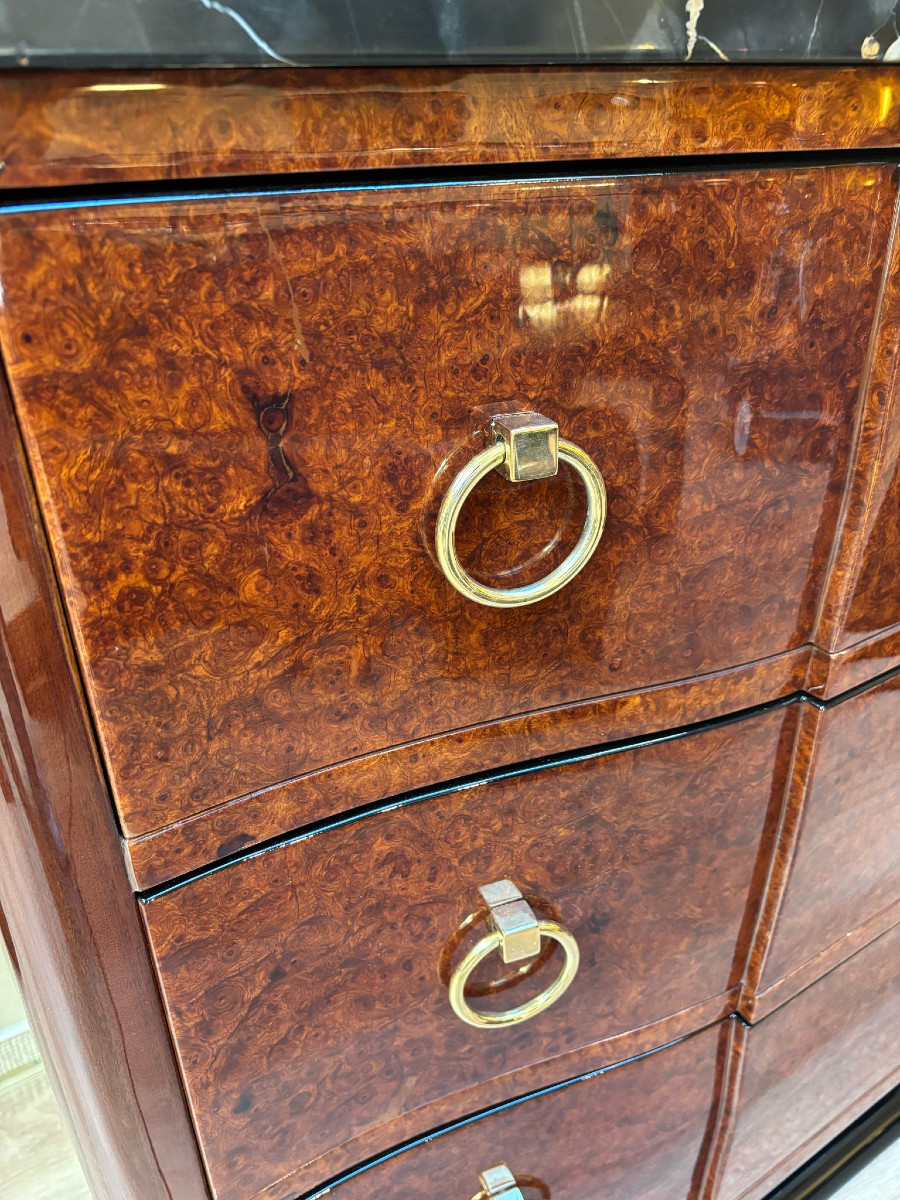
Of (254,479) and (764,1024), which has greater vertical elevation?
(254,479)

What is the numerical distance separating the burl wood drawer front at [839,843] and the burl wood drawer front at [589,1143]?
8cm

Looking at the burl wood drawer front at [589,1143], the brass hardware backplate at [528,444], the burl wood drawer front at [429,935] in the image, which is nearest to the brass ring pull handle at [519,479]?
the brass hardware backplate at [528,444]

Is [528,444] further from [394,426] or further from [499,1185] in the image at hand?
[499,1185]

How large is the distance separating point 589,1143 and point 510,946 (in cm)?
23

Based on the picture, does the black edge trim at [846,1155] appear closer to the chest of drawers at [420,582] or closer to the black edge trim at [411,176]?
the chest of drawers at [420,582]

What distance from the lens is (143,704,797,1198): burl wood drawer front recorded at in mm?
357

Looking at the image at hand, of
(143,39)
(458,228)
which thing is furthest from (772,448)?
(143,39)

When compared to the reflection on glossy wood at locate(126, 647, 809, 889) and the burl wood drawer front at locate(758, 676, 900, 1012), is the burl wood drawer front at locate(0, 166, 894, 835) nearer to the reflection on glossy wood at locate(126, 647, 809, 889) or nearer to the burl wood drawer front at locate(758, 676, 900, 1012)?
the reflection on glossy wood at locate(126, 647, 809, 889)

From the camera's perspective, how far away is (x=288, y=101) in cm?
24

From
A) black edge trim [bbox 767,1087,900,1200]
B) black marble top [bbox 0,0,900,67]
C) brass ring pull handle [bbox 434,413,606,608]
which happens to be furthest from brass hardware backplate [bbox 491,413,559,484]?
black edge trim [bbox 767,1087,900,1200]

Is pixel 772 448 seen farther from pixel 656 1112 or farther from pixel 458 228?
pixel 656 1112

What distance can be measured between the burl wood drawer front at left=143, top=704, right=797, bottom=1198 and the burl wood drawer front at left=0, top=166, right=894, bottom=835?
49mm

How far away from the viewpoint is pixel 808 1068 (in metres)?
0.62

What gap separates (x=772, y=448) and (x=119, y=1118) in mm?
398
